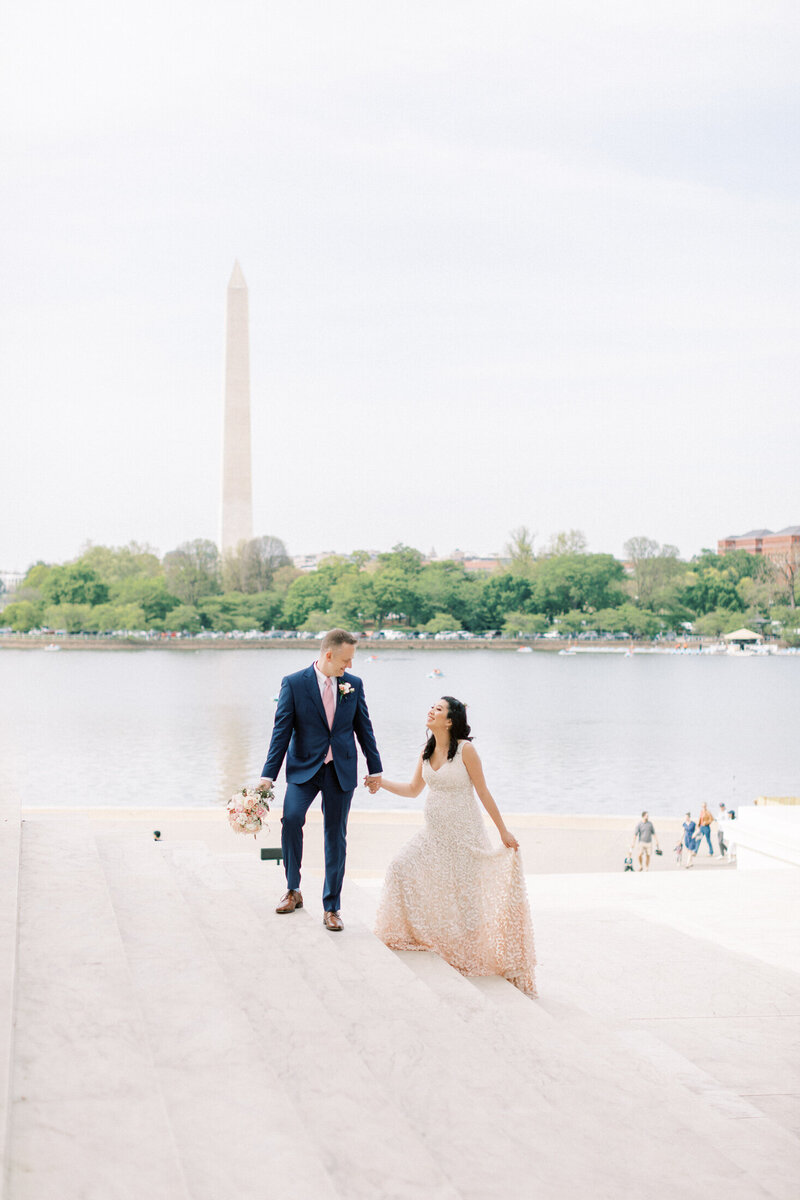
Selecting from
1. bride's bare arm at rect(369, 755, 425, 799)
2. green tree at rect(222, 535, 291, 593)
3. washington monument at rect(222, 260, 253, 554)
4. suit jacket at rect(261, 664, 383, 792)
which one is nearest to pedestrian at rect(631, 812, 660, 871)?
bride's bare arm at rect(369, 755, 425, 799)

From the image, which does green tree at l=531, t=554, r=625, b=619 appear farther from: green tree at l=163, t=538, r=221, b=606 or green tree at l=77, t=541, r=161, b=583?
green tree at l=77, t=541, r=161, b=583

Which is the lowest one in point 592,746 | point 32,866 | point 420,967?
point 592,746

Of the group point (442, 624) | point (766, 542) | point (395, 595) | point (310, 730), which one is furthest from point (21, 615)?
point (310, 730)

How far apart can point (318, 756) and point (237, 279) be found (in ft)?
306

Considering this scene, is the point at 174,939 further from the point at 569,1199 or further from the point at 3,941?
the point at 569,1199

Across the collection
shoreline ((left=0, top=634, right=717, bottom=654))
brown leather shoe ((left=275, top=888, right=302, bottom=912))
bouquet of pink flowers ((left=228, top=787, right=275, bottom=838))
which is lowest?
shoreline ((left=0, top=634, right=717, bottom=654))

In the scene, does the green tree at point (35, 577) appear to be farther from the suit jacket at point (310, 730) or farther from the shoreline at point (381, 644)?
the suit jacket at point (310, 730)

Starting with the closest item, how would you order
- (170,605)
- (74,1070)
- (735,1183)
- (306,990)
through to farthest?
(735,1183)
(74,1070)
(306,990)
(170,605)

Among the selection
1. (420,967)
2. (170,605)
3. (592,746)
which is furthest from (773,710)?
(420,967)

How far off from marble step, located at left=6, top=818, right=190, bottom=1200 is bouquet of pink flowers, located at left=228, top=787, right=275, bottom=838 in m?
0.85

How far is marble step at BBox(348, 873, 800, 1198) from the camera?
3844 mm

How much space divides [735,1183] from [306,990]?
6.51 feet

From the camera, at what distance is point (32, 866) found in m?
6.07

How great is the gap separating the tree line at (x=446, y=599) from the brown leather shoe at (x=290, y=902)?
11991 centimetres
